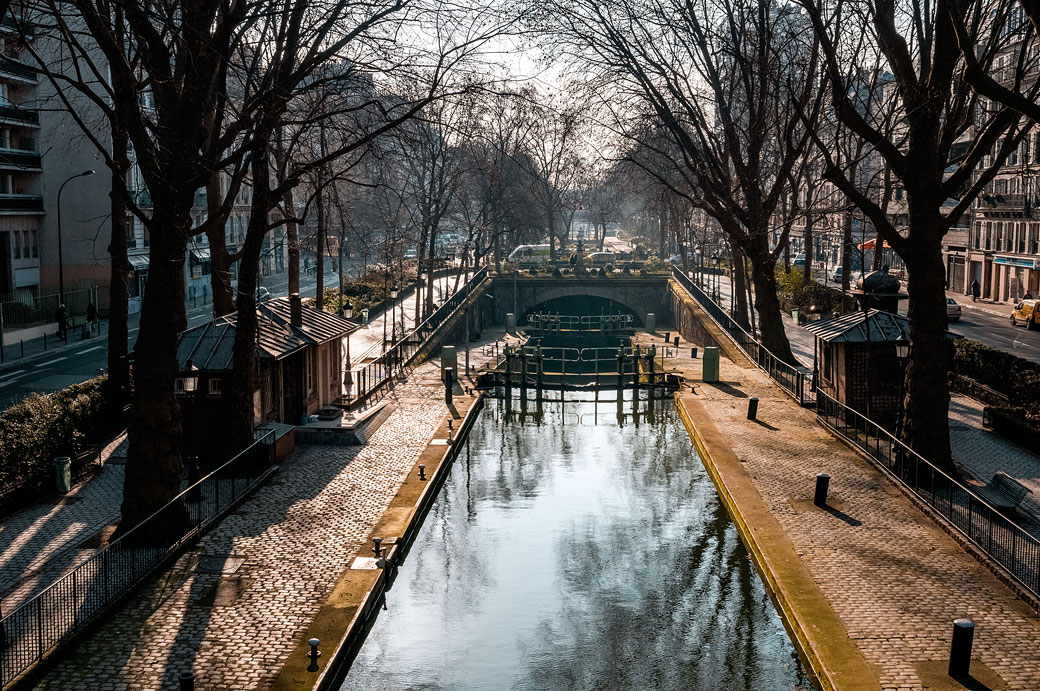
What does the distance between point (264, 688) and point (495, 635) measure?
4992mm

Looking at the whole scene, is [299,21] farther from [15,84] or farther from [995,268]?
[995,268]

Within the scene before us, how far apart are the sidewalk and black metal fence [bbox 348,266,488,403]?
→ 533 inches

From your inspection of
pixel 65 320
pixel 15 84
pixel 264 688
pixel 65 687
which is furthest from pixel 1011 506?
pixel 15 84

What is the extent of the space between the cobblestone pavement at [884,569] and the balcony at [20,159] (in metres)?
43.5

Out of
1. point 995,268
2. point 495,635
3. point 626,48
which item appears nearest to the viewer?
point 495,635

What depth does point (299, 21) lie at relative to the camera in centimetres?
2402

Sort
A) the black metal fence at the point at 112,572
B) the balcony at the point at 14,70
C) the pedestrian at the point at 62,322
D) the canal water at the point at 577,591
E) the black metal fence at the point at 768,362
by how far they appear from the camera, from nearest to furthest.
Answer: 1. the black metal fence at the point at 112,572
2. the canal water at the point at 577,591
3. the black metal fence at the point at 768,362
4. the pedestrian at the point at 62,322
5. the balcony at the point at 14,70

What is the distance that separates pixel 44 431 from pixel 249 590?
892 centimetres

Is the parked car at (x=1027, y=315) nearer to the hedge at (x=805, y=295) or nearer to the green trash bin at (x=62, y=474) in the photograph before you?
the hedge at (x=805, y=295)

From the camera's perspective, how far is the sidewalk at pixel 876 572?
14.7 meters

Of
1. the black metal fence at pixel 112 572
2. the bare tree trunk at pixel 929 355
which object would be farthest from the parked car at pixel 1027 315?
the black metal fence at pixel 112 572

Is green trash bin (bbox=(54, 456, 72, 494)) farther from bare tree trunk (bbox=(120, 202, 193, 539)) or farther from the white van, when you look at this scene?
the white van

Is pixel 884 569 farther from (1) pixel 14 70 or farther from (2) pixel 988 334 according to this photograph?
(1) pixel 14 70

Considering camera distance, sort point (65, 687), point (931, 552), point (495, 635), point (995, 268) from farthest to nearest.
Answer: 1. point (995, 268)
2. point (931, 552)
3. point (495, 635)
4. point (65, 687)
